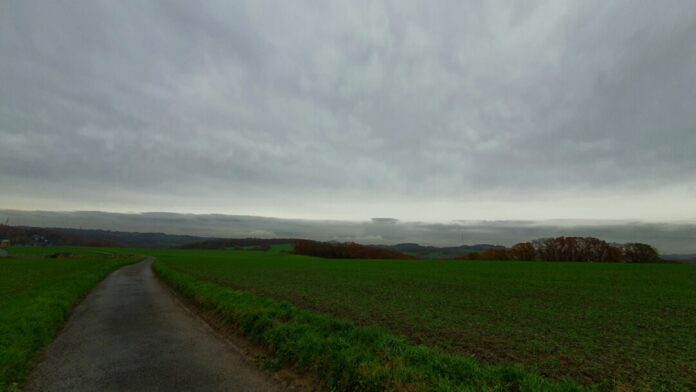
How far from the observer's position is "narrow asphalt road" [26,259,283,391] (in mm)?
7402

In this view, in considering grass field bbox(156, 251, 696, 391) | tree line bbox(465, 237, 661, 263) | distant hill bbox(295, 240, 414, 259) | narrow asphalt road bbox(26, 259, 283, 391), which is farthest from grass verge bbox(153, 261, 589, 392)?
distant hill bbox(295, 240, 414, 259)

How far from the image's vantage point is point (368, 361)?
24.7 feet

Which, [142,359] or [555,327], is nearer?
[142,359]

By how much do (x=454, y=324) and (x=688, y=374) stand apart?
6.85 m

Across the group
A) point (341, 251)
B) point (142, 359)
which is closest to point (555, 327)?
point (142, 359)

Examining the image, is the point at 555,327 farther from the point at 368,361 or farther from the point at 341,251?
the point at 341,251

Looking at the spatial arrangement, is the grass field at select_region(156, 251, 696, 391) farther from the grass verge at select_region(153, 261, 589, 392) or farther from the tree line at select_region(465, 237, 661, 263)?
the tree line at select_region(465, 237, 661, 263)

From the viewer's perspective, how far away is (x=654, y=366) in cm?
921

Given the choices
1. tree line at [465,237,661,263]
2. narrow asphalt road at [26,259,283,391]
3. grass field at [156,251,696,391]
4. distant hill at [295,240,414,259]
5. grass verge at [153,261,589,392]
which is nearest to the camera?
grass verge at [153,261,589,392]

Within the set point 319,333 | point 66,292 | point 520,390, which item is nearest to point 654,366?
point 520,390

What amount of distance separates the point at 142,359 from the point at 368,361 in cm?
570

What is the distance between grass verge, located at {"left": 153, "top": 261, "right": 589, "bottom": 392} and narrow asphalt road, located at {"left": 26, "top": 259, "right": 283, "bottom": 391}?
3.22 feet

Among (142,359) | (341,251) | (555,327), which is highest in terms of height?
(142,359)

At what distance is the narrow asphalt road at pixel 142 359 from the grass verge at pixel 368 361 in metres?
0.98
